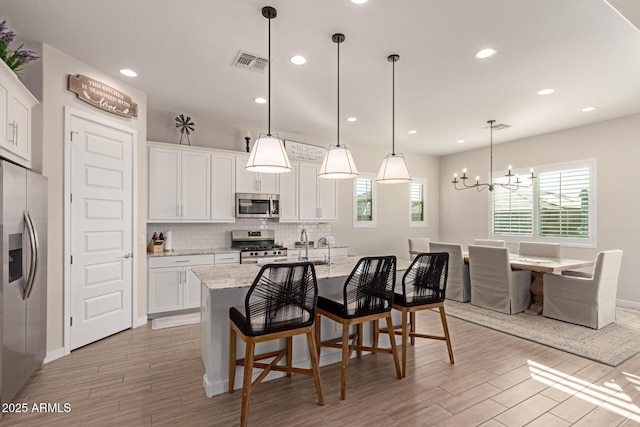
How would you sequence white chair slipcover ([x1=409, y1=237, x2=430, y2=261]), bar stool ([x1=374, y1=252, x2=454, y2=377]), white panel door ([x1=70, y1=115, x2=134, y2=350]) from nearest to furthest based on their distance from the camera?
1. bar stool ([x1=374, y1=252, x2=454, y2=377])
2. white panel door ([x1=70, y1=115, x2=134, y2=350])
3. white chair slipcover ([x1=409, y1=237, x2=430, y2=261])

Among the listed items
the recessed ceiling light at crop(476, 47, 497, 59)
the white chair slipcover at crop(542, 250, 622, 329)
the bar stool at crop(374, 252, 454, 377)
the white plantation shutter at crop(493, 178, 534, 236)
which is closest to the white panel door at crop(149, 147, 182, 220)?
the bar stool at crop(374, 252, 454, 377)

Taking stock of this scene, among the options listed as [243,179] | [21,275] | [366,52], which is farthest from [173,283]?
[366,52]

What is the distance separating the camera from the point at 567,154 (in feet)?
18.3

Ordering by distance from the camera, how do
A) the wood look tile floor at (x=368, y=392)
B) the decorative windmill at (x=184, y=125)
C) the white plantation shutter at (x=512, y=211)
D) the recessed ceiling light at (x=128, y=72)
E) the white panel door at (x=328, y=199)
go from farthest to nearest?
the white plantation shutter at (x=512, y=211) → the white panel door at (x=328, y=199) → the decorative windmill at (x=184, y=125) → the recessed ceiling light at (x=128, y=72) → the wood look tile floor at (x=368, y=392)

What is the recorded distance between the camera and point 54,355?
3.03 meters

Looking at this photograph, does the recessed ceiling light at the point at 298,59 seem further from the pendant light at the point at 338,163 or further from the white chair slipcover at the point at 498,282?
the white chair slipcover at the point at 498,282

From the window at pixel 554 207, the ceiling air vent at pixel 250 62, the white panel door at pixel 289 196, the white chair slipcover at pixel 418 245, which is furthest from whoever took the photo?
the white chair slipcover at pixel 418 245

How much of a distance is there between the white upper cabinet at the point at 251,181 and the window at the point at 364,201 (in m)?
1.99

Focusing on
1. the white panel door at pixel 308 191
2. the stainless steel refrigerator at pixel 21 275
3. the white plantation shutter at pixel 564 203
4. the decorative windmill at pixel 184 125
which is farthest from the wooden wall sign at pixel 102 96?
the white plantation shutter at pixel 564 203

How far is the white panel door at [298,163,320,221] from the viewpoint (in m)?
5.73

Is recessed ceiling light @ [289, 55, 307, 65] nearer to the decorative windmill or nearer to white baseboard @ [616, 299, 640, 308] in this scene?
the decorative windmill

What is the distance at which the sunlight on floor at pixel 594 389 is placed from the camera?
7.51ft

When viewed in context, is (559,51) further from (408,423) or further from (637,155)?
(408,423)

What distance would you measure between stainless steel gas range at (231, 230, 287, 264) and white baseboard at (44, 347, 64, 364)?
7.44 ft
